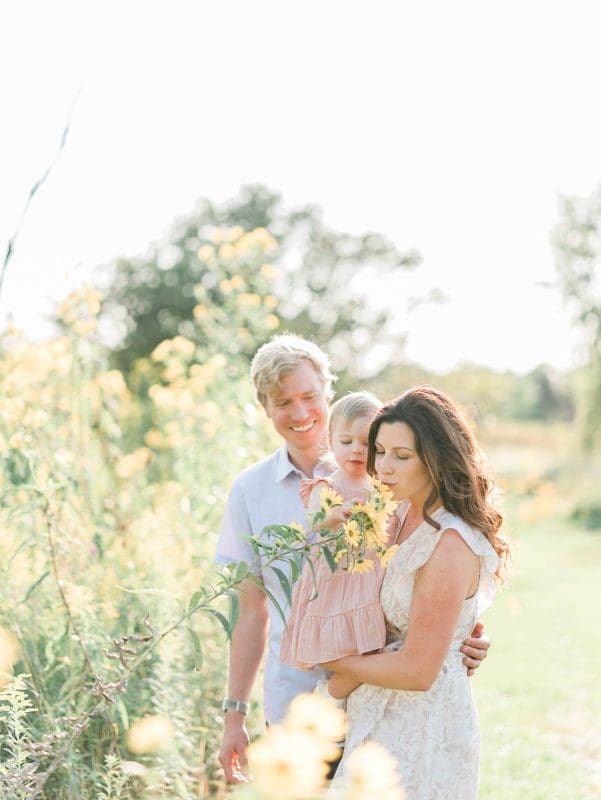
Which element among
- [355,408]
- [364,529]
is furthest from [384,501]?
[355,408]

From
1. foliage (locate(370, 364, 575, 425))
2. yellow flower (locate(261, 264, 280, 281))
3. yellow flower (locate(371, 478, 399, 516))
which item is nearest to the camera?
yellow flower (locate(371, 478, 399, 516))

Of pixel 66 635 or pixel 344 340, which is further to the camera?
pixel 344 340

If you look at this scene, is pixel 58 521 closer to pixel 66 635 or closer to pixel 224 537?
pixel 66 635

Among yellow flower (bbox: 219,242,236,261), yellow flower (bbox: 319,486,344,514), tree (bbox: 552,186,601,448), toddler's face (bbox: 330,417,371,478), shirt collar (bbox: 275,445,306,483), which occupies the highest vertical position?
tree (bbox: 552,186,601,448)

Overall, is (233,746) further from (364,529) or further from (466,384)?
(466,384)

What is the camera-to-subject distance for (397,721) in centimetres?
214

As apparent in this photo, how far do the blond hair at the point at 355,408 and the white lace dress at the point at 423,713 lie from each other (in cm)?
37

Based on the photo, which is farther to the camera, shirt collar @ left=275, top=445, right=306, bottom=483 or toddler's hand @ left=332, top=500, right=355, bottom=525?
shirt collar @ left=275, top=445, right=306, bottom=483

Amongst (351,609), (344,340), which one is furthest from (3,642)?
(344,340)

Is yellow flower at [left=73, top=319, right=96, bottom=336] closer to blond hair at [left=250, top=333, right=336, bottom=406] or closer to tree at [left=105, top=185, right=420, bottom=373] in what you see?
blond hair at [left=250, top=333, right=336, bottom=406]

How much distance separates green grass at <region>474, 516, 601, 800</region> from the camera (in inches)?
180

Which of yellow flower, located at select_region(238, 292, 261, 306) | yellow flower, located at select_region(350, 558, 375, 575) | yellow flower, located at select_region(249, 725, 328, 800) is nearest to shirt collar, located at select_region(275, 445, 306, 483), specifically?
yellow flower, located at select_region(350, 558, 375, 575)

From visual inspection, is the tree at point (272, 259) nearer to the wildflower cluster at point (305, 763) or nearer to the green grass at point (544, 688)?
the green grass at point (544, 688)

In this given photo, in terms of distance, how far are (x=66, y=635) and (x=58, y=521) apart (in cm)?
36
